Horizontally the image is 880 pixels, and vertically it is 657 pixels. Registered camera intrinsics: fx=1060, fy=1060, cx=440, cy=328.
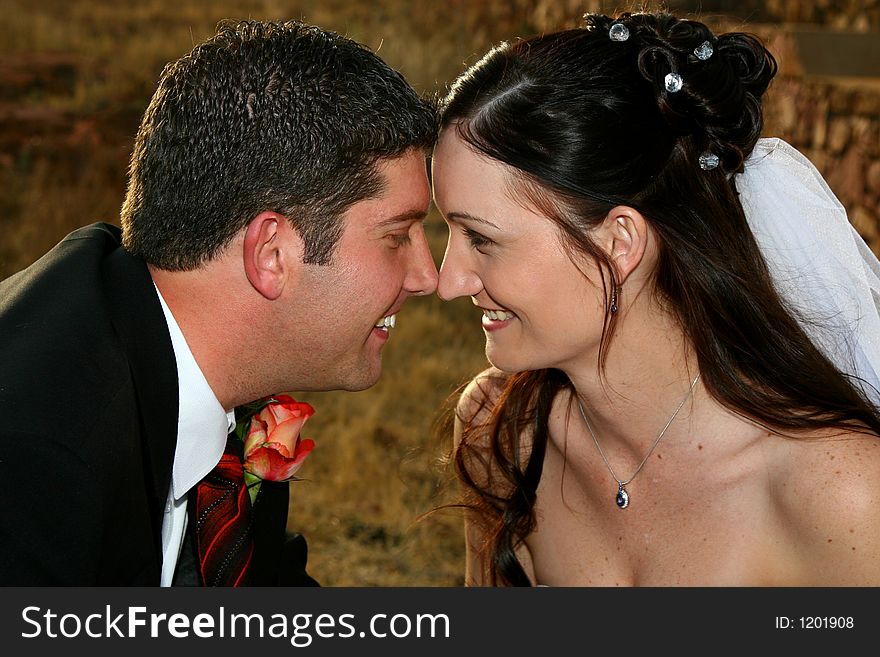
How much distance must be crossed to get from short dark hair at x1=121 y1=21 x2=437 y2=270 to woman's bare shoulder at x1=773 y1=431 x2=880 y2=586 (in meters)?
1.13

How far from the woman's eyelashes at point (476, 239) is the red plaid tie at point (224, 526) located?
76 cm

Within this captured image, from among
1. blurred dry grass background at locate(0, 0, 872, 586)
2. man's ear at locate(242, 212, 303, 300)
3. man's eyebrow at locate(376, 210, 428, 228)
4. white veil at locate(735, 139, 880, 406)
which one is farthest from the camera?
blurred dry grass background at locate(0, 0, 872, 586)

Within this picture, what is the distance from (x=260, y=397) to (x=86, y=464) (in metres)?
0.66

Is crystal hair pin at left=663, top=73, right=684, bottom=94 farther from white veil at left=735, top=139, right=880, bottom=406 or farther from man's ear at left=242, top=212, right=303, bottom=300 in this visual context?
man's ear at left=242, top=212, right=303, bottom=300

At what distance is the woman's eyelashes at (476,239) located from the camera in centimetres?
236

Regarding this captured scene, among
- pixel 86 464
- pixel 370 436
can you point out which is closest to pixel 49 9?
pixel 370 436

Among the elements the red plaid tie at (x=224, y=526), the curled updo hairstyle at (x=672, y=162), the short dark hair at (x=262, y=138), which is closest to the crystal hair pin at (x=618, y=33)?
the curled updo hairstyle at (x=672, y=162)

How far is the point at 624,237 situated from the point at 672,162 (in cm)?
19

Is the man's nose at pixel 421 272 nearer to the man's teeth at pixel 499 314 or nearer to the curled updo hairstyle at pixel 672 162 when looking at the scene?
the man's teeth at pixel 499 314

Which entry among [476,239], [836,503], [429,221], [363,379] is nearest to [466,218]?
[476,239]

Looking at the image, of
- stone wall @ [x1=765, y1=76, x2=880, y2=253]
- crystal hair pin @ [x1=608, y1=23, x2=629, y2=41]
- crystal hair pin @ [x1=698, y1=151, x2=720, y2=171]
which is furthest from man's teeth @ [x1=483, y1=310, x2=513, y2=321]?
stone wall @ [x1=765, y1=76, x2=880, y2=253]

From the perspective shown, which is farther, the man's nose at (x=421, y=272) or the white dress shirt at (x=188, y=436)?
the man's nose at (x=421, y=272)

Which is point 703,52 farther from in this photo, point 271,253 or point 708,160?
point 271,253

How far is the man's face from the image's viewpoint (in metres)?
2.31
